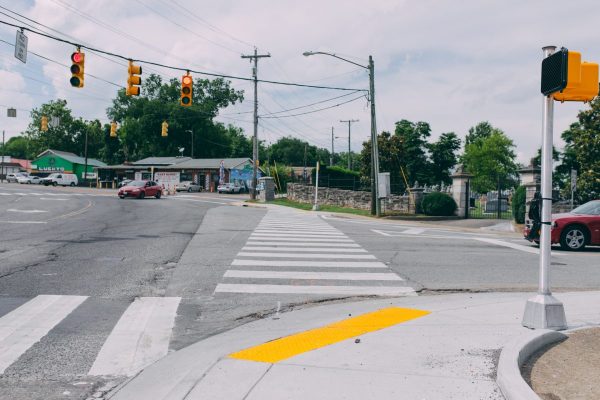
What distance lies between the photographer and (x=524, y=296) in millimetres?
8891

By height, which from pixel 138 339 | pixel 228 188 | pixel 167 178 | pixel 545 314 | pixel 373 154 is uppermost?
pixel 373 154

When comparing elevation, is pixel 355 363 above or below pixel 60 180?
below

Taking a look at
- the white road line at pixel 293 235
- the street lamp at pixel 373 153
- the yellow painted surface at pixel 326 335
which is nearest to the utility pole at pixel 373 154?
the street lamp at pixel 373 153

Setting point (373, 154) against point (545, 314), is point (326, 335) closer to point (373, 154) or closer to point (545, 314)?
point (545, 314)

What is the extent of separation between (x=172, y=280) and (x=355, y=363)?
541cm

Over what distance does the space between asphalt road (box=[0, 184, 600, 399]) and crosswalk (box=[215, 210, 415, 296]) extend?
1.1 inches

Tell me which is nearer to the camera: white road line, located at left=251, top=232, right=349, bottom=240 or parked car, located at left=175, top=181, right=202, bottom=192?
white road line, located at left=251, top=232, right=349, bottom=240

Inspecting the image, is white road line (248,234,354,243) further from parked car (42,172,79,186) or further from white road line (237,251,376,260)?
parked car (42,172,79,186)

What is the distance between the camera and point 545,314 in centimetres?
624

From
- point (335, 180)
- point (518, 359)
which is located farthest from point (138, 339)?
point (335, 180)

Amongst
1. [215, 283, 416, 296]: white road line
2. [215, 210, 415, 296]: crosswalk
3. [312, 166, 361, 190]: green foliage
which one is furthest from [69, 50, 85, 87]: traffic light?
[312, 166, 361, 190]: green foliage

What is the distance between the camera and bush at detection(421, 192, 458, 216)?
1182 inches

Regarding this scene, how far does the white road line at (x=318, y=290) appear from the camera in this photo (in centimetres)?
891

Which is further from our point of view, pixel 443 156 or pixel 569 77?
pixel 443 156
